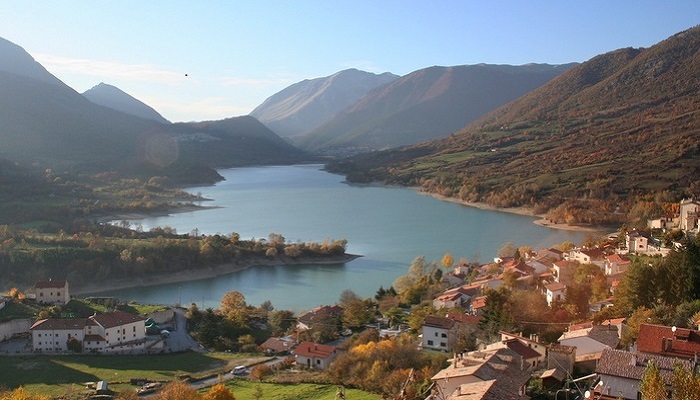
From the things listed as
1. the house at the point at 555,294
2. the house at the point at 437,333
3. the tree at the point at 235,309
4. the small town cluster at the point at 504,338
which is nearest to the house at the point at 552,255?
the small town cluster at the point at 504,338

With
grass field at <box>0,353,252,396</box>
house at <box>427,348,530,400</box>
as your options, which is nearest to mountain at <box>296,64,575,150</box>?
grass field at <box>0,353,252,396</box>

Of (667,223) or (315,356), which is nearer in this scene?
(315,356)

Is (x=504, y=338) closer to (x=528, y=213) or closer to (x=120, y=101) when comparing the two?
→ (x=528, y=213)

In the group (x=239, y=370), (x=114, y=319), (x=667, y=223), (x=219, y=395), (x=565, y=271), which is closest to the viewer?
(x=219, y=395)

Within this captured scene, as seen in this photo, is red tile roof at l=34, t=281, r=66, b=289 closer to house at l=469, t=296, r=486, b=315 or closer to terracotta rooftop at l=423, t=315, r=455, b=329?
terracotta rooftop at l=423, t=315, r=455, b=329

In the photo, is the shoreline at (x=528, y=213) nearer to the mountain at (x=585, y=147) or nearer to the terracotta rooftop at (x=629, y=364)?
the mountain at (x=585, y=147)

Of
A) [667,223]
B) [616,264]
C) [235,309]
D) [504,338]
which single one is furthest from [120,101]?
[504,338]
